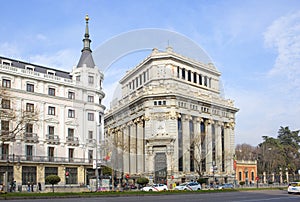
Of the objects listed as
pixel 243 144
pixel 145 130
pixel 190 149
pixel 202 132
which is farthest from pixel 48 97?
pixel 243 144

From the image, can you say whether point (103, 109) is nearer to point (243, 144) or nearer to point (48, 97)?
point (48, 97)

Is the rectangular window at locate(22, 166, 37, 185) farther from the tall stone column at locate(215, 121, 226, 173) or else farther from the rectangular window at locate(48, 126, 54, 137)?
the tall stone column at locate(215, 121, 226, 173)

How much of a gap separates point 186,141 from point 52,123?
29398mm

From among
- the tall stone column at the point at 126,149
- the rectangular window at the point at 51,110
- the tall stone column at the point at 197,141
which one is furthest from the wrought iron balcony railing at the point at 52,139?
the tall stone column at the point at 197,141

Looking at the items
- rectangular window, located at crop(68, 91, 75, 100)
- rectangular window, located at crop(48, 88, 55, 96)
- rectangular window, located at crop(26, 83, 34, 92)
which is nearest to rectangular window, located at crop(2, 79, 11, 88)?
rectangular window, located at crop(26, 83, 34, 92)

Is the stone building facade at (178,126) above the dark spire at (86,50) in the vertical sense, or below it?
below

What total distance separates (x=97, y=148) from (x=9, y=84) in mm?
18756

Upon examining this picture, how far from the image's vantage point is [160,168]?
262 feet

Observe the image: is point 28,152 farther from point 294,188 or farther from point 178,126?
point 294,188

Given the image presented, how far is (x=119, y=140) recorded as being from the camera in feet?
153

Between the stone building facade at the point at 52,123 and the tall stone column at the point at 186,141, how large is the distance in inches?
756

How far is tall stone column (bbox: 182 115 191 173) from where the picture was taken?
8006 centimetres

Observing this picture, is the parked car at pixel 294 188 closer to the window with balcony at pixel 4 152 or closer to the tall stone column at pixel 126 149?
the tall stone column at pixel 126 149

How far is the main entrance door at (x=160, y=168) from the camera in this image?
253 feet
